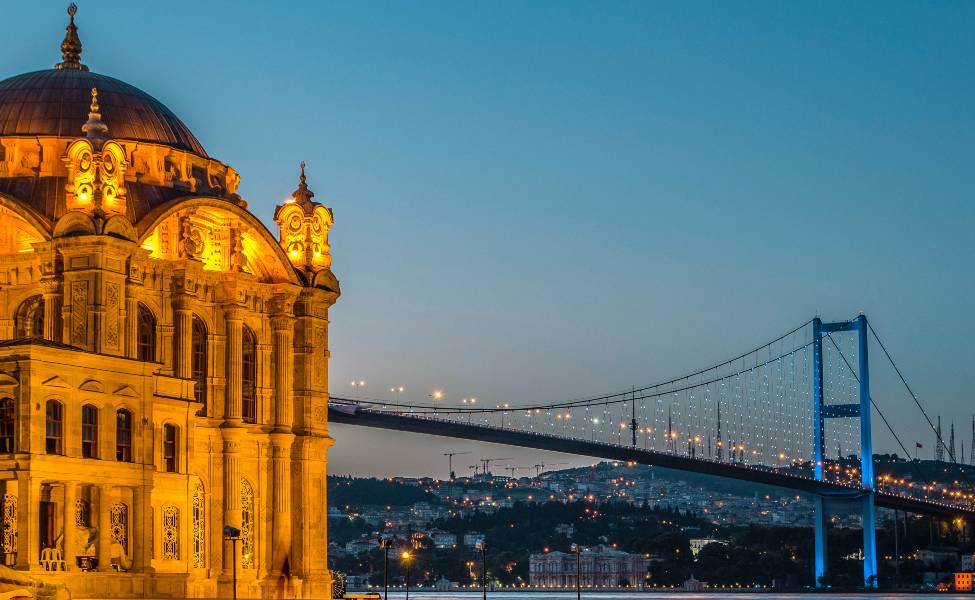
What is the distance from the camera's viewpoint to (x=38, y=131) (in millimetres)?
60562

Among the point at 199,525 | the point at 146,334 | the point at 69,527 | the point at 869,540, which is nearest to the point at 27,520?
the point at 69,527

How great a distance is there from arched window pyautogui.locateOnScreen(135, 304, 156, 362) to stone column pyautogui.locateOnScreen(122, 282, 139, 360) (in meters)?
1.71

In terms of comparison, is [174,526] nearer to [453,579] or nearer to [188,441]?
[188,441]

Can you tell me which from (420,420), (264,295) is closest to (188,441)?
(264,295)

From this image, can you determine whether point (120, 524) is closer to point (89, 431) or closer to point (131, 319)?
point (89, 431)

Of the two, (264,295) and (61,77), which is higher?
(61,77)

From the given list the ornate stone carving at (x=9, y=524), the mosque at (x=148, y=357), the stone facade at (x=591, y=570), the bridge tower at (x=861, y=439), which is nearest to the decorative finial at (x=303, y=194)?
the mosque at (x=148, y=357)

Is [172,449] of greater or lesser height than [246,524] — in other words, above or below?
above

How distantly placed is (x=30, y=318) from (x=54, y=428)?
763cm

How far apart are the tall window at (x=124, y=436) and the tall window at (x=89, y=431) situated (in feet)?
4.30

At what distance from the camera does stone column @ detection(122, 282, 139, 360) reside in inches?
2232

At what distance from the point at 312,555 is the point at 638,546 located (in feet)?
448

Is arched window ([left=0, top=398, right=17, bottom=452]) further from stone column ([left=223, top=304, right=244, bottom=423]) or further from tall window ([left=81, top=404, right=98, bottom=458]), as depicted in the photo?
stone column ([left=223, top=304, right=244, bottom=423])

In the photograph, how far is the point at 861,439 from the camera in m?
143
